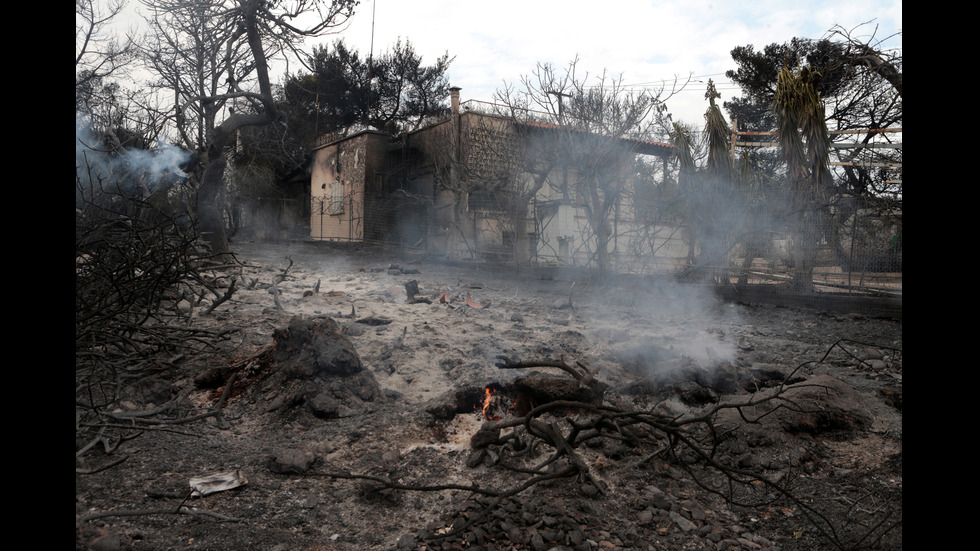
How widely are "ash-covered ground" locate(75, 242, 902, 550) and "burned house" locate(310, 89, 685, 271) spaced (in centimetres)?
485

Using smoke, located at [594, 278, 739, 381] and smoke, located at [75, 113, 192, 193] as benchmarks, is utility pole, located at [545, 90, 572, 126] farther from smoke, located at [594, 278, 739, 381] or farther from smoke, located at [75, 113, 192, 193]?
smoke, located at [75, 113, 192, 193]

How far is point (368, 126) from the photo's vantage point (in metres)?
24.6

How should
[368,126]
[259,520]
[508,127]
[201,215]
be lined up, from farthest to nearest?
[368,126] < [508,127] < [201,215] < [259,520]

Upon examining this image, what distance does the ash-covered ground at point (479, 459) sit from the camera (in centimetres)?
Result: 251

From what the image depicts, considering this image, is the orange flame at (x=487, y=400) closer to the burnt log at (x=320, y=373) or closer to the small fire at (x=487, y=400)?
the small fire at (x=487, y=400)

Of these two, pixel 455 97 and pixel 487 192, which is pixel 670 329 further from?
pixel 455 97

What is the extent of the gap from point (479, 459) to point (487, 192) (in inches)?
501

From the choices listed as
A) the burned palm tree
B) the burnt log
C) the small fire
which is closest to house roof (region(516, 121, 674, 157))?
the burned palm tree

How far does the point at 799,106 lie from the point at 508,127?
7.27 metres

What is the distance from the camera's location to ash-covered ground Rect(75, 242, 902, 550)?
2506 millimetres

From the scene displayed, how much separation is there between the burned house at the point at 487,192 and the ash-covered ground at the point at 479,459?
485 centimetres
